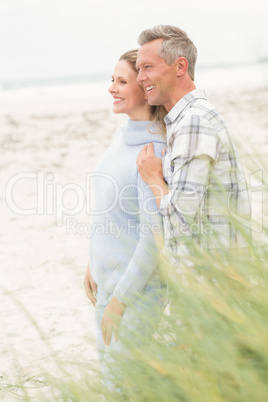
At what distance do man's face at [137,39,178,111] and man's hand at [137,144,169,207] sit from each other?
0.26m

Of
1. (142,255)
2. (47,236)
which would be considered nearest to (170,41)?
(142,255)

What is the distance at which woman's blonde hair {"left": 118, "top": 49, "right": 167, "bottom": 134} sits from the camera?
2380 millimetres

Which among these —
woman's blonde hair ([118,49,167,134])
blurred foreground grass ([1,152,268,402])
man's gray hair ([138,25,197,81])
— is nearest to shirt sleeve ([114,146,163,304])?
woman's blonde hair ([118,49,167,134])

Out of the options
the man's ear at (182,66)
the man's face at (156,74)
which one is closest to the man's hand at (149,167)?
the man's face at (156,74)

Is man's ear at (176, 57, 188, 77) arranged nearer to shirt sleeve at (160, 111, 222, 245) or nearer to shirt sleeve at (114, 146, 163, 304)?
shirt sleeve at (160, 111, 222, 245)

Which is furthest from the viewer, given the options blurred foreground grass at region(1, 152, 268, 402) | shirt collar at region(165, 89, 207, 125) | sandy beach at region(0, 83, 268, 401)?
sandy beach at region(0, 83, 268, 401)

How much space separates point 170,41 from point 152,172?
22.8 inches

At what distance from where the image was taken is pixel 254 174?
1.15 metres

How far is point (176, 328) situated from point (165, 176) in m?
1.10

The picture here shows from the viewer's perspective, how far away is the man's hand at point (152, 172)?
2127mm

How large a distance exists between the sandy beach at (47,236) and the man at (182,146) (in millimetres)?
204

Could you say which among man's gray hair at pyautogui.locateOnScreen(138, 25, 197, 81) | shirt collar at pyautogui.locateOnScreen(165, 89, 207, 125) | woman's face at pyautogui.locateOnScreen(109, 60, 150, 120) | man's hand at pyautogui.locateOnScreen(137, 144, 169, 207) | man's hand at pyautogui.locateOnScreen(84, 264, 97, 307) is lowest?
man's hand at pyautogui.locateOnScreen(84, 264, 97, 307)

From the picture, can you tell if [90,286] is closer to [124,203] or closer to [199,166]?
[124,203]

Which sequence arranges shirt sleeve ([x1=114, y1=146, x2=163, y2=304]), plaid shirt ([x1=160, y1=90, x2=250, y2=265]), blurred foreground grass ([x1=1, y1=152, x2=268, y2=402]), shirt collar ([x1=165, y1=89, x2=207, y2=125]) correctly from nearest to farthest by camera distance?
blurred foreground grass ([x1=1, y1=152, x2=268, y2=402]) < plaid shirt ([x1=160, y1=90, x2=250, y2=265]) < shirt collar ([x1=165, y1=89, x2=207, y2=125]) < shirt sleeve ([x1=114, y1=146, x2=163, y2=304])
